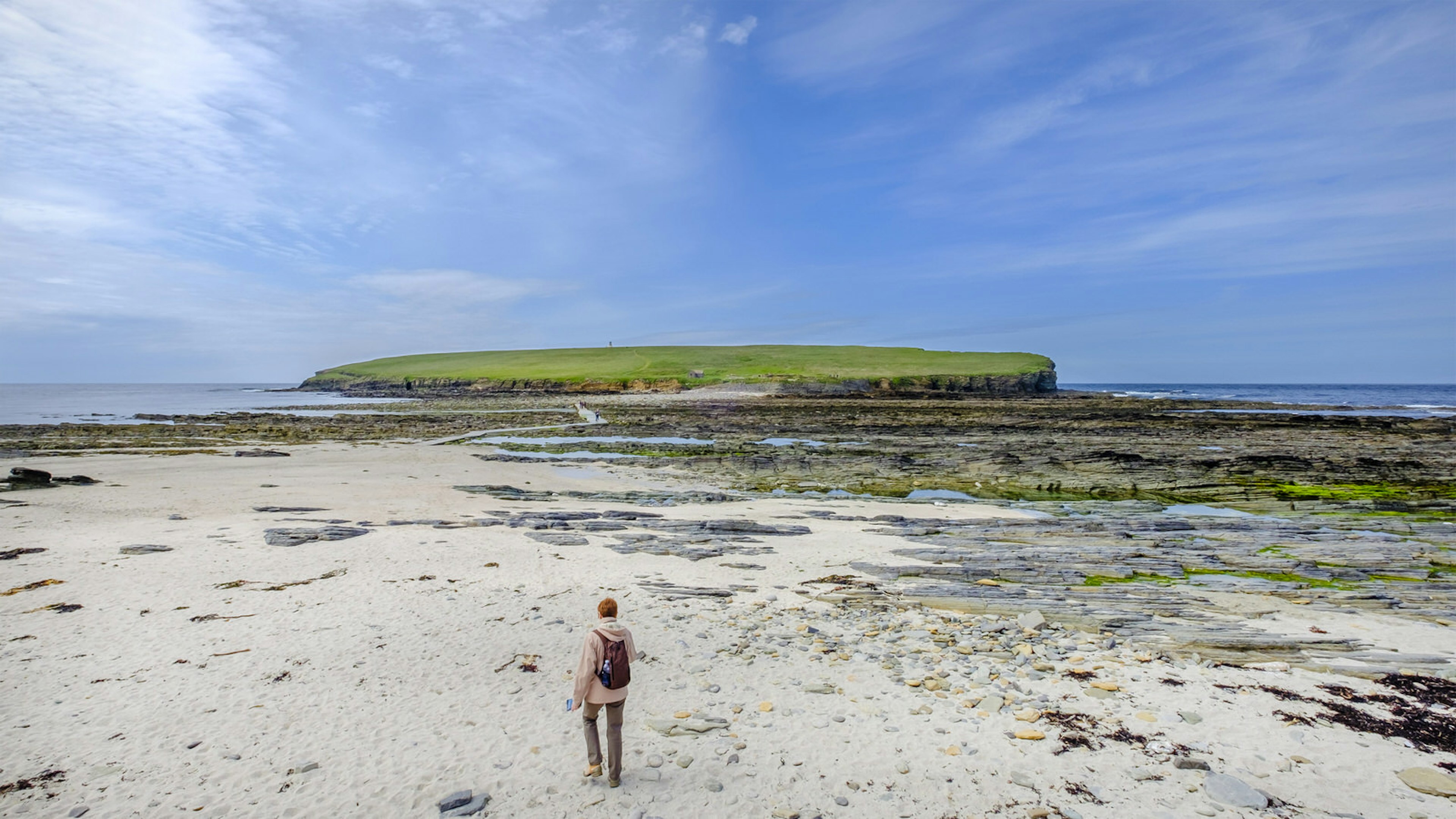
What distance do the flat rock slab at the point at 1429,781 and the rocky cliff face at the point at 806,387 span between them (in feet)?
350

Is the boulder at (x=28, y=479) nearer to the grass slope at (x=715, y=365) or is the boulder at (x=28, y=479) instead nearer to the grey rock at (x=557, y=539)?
the grey rock at (x=557, y=539)

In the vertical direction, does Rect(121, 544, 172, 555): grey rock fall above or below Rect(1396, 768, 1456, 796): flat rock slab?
above

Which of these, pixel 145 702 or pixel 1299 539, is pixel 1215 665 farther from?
pixel 145 702

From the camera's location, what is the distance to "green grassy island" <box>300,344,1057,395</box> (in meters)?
125

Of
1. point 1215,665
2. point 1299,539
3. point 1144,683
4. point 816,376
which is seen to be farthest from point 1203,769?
point 816,376

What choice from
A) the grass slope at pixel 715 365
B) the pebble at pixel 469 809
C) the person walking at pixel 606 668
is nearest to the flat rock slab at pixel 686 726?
the person walking at pixel 606 668

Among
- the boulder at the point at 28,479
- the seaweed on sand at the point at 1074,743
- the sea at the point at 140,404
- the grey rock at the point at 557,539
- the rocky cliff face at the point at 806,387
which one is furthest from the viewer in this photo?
the rocky cliff face at the point at 806,387

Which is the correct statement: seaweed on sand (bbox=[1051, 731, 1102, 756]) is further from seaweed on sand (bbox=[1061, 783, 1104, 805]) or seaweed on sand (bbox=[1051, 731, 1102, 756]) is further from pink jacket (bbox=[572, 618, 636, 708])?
pink jacket (bbox=[572, 618, 636, 708])

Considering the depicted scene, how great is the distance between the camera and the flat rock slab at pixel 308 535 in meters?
17.0

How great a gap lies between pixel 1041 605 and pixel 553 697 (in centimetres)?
898

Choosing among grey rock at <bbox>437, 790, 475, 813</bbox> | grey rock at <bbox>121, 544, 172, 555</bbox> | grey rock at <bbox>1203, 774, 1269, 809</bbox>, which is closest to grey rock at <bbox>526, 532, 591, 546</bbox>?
grey rock at <bbox>121, 544, 172, 555</bbox>

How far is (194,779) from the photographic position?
7039 mm

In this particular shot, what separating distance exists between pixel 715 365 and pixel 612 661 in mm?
140968

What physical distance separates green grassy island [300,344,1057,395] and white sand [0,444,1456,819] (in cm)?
10530
